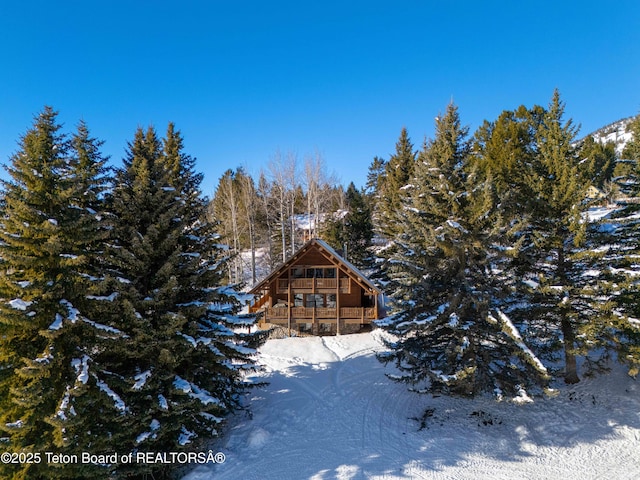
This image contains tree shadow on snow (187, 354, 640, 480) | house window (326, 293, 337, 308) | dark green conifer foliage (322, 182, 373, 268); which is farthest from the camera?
dark green conifer foliage (322, 182, 373, 268)

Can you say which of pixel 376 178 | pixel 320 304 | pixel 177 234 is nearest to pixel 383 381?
pixel 320 304

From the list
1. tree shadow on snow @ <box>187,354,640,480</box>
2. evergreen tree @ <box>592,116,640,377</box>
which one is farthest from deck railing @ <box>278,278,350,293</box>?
evergreen tree @ <box>592,116,640,377</box>

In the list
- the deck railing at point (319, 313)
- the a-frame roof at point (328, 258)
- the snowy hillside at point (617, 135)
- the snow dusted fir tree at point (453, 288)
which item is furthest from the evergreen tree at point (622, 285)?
the snowy hillside at point (617, 135)

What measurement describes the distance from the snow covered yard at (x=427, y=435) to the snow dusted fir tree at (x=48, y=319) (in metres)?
4.11

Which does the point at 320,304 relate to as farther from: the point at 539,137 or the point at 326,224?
the point at 539,137

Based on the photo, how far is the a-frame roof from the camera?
2347cm

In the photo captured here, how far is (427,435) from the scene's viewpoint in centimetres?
1249

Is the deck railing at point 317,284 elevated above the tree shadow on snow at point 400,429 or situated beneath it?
elevated above

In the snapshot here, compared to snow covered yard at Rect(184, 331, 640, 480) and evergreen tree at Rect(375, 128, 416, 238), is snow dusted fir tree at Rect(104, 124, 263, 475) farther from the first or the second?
evergreen tree at Rect(375, 128, 416, 238)

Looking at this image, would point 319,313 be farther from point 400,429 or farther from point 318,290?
point 400,429

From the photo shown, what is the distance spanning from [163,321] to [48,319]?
2.86m

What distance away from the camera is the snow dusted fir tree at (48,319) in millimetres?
8617

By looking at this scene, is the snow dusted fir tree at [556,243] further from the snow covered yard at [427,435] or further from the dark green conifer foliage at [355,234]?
the dark green conifer foliage at [355,234]

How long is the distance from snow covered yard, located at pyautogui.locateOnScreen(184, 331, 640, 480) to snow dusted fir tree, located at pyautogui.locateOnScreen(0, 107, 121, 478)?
4109mm
